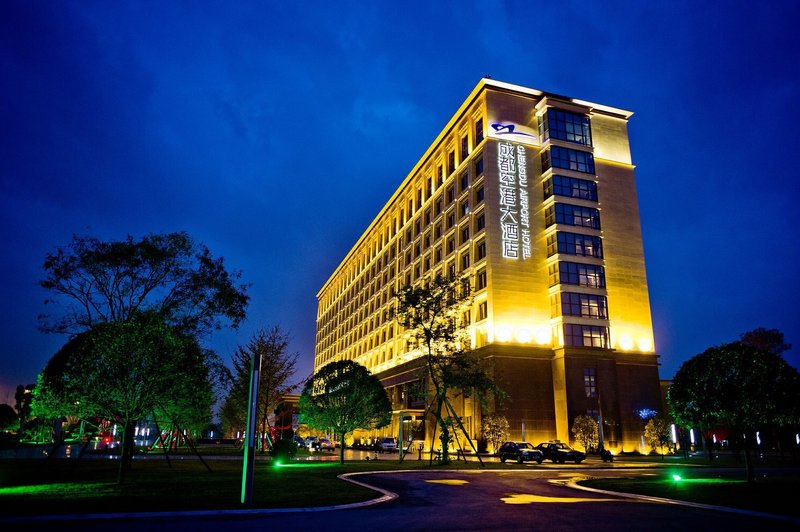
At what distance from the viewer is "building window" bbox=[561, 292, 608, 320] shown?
55.1m

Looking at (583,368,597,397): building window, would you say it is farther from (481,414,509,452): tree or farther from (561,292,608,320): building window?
(481,414,509,452): tree

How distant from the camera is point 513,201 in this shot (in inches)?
2271

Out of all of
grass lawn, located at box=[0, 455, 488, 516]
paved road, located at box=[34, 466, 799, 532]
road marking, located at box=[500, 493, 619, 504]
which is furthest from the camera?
road marking, located at box=[500, 493, 619, 504]

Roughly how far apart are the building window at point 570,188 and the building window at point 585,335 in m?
14.5

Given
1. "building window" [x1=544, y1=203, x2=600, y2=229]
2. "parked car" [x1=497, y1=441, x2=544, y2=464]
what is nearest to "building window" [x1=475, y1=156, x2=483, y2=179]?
"building window" [x1=544, y1=203, x2=600, y2=229]

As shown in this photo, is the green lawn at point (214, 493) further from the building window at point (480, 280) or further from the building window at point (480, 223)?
the building window at point (480, 223)

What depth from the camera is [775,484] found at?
19.4m

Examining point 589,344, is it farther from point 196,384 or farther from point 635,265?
point 196,384

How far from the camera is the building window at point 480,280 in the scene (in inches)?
2245

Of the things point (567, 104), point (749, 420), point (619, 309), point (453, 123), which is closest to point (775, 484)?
point (749, 420)

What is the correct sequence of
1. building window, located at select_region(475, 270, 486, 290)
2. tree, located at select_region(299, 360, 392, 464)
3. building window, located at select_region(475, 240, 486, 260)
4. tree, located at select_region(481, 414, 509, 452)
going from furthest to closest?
building window, located at select_region(475, 240, 486, 260) → building window, located at select_region(475, 270, 486, 290) → tree, located at select_region(481, 414, 509, 452) → tree, located at select_region(299, 360, 392, 464)

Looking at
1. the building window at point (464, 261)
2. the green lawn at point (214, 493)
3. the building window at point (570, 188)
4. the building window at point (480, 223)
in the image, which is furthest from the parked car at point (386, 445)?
the green lawn at point (214, 493)

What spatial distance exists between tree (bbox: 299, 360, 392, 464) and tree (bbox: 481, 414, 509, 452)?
11.7 metres

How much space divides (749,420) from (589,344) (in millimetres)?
33789
